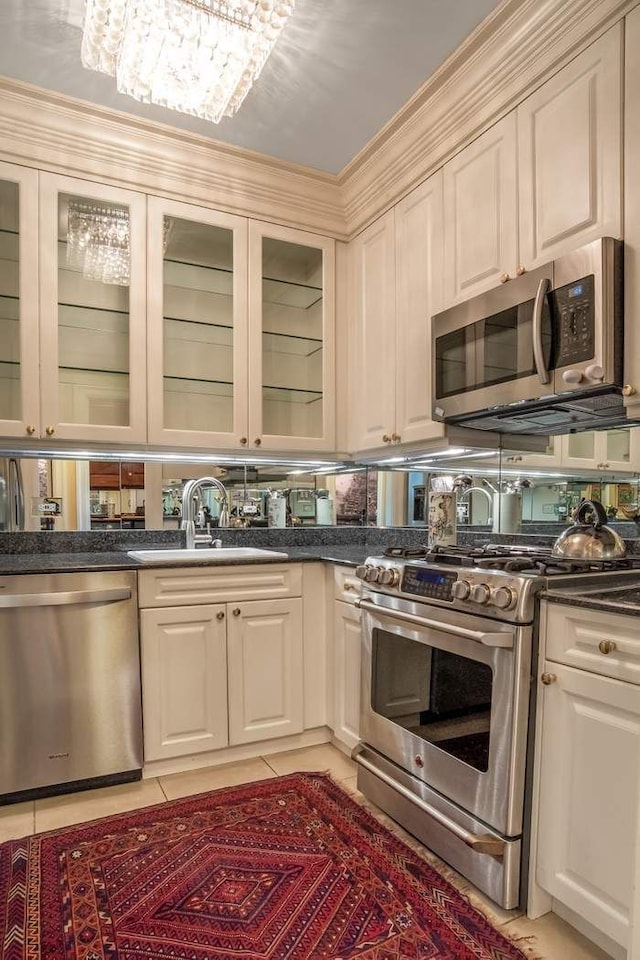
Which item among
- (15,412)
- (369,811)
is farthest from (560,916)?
(15,412)

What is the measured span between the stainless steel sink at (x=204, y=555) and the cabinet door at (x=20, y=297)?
71cm

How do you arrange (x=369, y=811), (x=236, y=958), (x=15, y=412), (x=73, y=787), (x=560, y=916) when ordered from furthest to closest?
(x=15, y=412)
(x=73, y=787)
(x=369, y=811)
(x=560, y=916)
(x=236, y=958)

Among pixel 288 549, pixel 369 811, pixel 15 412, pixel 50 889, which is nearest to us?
pixel 50 889

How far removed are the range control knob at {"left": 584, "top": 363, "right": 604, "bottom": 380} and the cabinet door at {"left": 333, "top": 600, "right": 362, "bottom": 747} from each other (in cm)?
127

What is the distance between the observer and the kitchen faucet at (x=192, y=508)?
9.26 feet

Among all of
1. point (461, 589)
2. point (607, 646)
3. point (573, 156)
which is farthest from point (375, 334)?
point (607, 646)

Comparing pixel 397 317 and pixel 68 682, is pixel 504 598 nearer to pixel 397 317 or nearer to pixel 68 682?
pixel 397 317

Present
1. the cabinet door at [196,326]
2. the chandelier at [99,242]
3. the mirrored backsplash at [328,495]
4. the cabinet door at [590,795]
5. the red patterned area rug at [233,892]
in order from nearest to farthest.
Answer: the cabinet door at [590,795] → the red patterned area rug at [233,892] → the mirrored backsplash at [328,495] → the chandelier at [99,242] → the cabinet door at [196,326]

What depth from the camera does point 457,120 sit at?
2.23m

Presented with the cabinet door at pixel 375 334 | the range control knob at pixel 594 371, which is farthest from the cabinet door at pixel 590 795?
the cabinet door at pixel 375 334

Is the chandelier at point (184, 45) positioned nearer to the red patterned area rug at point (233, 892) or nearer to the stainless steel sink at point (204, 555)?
the stainless steel sink at point (204, 555)

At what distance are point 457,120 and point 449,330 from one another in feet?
2.68

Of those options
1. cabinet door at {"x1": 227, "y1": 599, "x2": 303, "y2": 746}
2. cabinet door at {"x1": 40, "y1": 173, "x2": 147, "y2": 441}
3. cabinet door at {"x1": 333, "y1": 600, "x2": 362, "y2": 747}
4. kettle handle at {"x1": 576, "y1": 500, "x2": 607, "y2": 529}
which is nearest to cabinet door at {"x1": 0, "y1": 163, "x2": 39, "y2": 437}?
cabinet door at {"x1": 40, "y1": 173, "x2": 147, "y2": 441}

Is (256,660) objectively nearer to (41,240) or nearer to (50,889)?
(50,889)
